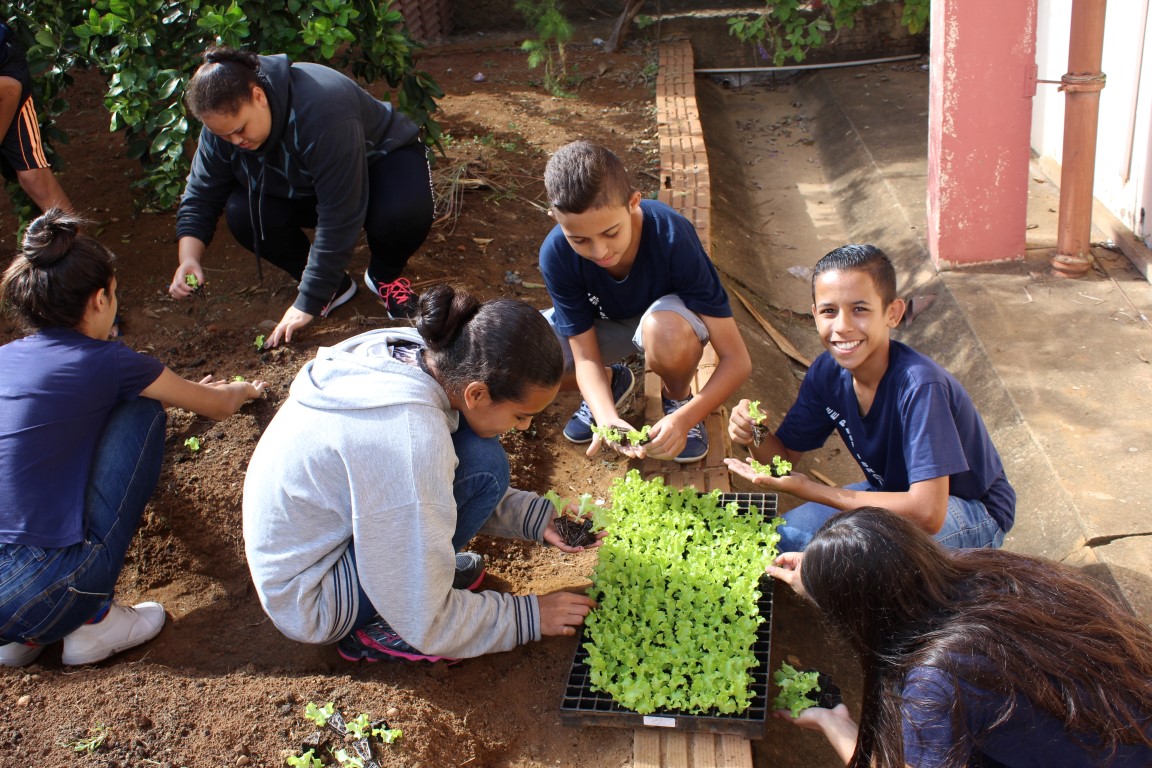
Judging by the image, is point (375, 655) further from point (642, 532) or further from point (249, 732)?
point (642, 532)

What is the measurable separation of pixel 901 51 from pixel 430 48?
455 centimetres

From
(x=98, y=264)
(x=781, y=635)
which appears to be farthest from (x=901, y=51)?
(x=98, y=264)

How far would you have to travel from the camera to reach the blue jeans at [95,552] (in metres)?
2.53

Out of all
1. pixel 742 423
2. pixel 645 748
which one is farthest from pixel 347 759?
pixel 742 423

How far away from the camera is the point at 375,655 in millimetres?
2602

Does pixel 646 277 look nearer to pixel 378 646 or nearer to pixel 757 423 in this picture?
pixel 757 423

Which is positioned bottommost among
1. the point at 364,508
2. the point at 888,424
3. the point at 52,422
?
the point at 888,424

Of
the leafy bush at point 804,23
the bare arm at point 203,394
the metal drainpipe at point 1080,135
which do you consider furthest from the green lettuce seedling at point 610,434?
the leafy bush at point 804,23

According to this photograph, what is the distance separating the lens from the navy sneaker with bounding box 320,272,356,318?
4.23 m

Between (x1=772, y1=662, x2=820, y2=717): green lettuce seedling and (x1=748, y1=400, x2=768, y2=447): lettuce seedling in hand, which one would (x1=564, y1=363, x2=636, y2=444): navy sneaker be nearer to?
(x1=748, y1=400, x2=768, y2=447): lettuce seedling in hand

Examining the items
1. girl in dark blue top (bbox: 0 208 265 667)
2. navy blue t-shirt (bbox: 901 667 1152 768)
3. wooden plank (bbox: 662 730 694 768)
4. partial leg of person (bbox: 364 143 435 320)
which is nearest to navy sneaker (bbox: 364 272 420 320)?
partial leg of person (bbox: 364 143 435 320)

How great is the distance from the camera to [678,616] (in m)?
2.69

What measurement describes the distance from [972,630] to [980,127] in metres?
3.60

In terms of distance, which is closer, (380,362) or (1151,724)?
(1151,724)
